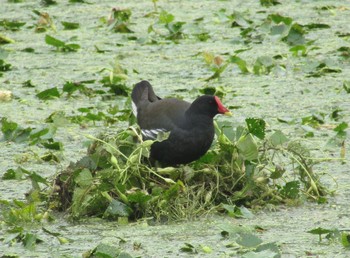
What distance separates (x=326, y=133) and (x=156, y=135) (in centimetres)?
148

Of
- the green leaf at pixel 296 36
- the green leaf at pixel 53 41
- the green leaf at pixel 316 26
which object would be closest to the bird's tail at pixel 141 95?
the green leaf at pixel 53 41

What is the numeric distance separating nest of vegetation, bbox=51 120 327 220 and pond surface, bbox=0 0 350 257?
86 mm

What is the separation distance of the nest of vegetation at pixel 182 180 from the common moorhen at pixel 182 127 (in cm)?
7

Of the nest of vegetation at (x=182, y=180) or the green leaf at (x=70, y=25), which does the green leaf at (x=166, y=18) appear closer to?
the green leaf at (x=70, y=25)

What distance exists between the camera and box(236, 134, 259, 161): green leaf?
546cm

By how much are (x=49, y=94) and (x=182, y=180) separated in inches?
97.4

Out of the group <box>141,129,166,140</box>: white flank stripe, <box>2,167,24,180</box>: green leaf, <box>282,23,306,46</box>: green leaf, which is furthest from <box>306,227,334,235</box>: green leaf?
<box>282,23,306,46</box>: green leaf

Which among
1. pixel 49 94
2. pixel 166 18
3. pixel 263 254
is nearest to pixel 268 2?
pixel 166 18

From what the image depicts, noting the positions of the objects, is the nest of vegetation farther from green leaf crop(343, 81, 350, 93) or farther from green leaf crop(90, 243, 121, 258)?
green leaf crop(343, 81, 350, 93)

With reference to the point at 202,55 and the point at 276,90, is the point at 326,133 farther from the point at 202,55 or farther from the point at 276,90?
the point at 202,55

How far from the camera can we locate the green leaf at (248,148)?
215 inches

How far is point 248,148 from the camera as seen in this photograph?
18.0ft

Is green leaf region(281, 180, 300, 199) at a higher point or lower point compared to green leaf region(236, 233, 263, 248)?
lower

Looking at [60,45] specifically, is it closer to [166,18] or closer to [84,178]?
[166,18]
